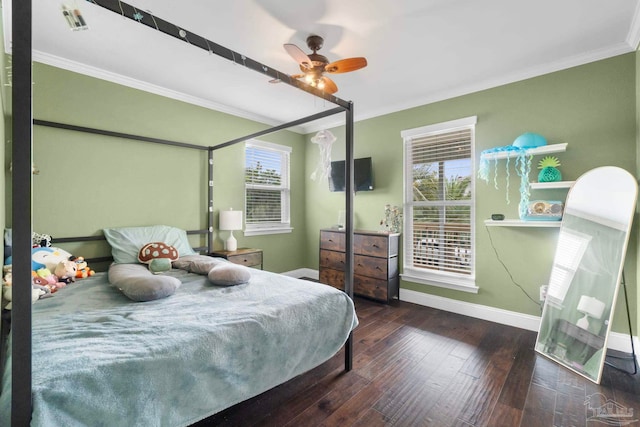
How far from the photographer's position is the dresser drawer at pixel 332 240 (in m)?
4.08

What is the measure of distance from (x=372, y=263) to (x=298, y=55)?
2.57 m

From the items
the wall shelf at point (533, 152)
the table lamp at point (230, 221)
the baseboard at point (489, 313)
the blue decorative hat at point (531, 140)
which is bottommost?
the baseboard at point (489, 313)

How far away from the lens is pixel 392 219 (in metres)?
3.94

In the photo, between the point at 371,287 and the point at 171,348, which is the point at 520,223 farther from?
the point at 171,348

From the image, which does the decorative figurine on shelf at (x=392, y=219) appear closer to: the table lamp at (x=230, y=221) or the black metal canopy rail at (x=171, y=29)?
the table lamp at (x=230, y=221)

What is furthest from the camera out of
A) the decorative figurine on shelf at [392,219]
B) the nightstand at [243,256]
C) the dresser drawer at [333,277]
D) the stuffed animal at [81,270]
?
the dresser drawer at [333,277]

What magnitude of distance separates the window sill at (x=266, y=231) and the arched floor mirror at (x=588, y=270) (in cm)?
345

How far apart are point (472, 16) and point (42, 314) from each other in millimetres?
3385

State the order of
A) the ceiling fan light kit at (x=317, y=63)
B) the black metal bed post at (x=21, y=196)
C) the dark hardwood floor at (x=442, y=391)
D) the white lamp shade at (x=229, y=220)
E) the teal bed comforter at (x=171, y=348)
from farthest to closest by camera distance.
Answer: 1. the white lamp shade at (x=229, y=220)
2. the ceiling fan light kit at (x=317, y=63)
3. the dark hardwood floor at (x=442, y=391)
4. the teal bed comforter at (x=171, y=348)
5. the black metal bed post at (x=21, y=196)

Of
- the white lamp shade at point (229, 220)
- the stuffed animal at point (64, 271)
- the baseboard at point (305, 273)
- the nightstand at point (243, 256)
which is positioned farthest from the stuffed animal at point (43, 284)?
the baseboard at point (305, 273)

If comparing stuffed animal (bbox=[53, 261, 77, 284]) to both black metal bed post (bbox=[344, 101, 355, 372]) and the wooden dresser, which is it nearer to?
black metal bed post (bbox=[344, 101, 355, 372])

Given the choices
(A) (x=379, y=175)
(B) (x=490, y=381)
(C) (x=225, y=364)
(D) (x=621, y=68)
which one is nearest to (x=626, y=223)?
(D) (x=621, y=68)

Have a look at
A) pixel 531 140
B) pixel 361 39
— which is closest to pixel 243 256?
pixel 361 39

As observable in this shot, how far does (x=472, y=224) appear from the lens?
131 inches
